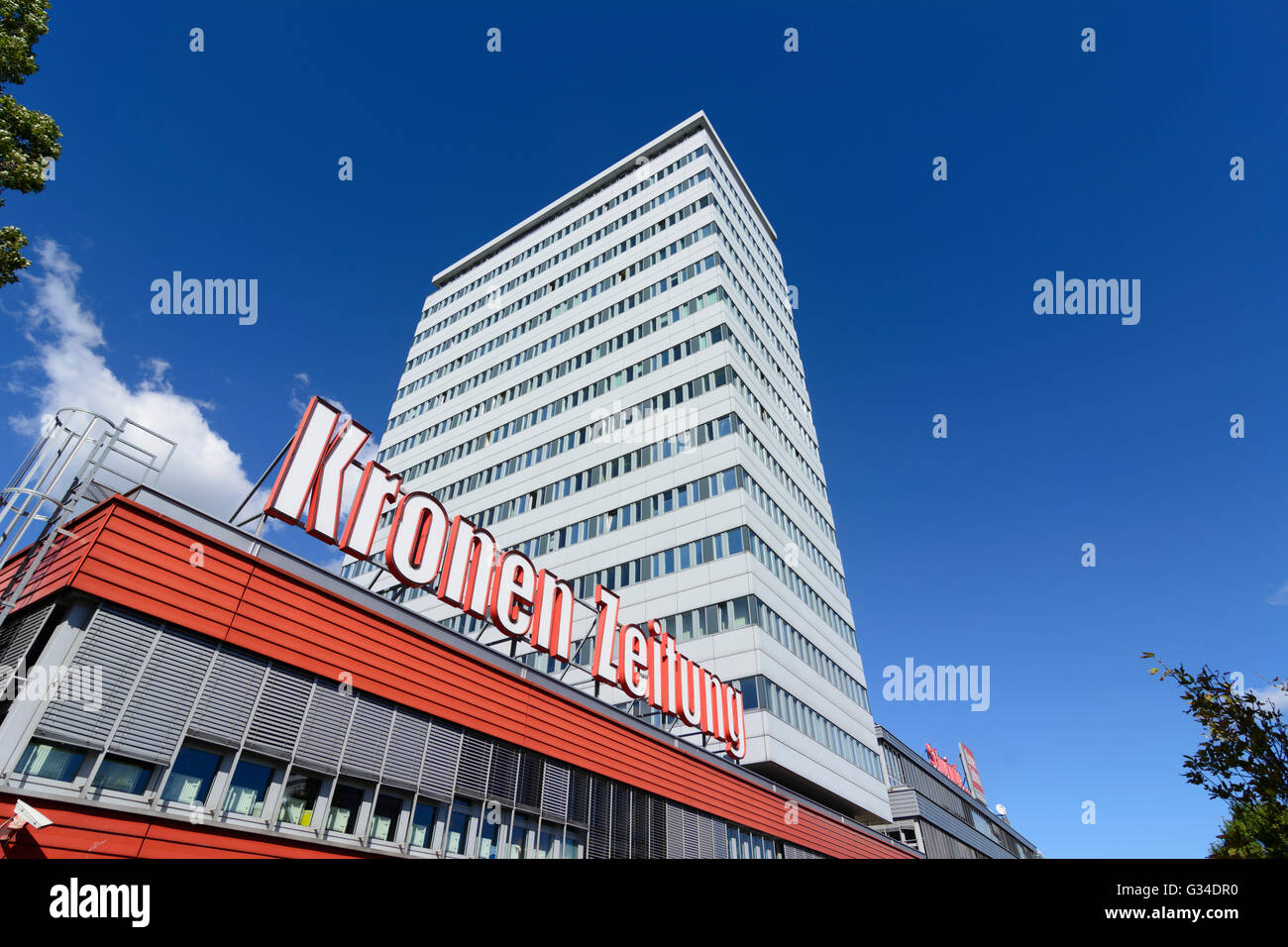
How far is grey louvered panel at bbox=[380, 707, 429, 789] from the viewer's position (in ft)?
52.5

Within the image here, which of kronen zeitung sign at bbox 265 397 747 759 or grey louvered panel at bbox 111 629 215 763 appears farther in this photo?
kronen zeitung sign at bbox 265 397 747 759

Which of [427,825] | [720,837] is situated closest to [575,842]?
[427,825]

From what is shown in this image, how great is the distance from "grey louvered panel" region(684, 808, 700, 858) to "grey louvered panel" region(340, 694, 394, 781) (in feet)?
40.9

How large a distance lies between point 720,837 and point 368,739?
50.5 feet

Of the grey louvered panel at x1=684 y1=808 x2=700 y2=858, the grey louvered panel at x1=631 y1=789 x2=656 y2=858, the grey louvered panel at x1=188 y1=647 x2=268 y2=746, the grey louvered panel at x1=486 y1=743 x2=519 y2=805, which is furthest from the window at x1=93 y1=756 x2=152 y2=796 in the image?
the grey louvered panel at x1=684 y1=808 x2=700 y2=858

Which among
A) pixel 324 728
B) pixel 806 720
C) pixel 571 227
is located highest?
pixel 571 227

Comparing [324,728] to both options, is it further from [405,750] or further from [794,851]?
[794,851]

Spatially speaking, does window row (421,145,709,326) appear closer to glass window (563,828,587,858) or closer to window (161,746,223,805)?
glass window (563,828,587,858)

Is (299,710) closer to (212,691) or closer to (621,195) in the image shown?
(212,691)

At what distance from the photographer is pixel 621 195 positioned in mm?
68688

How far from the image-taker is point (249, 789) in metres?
13.6
